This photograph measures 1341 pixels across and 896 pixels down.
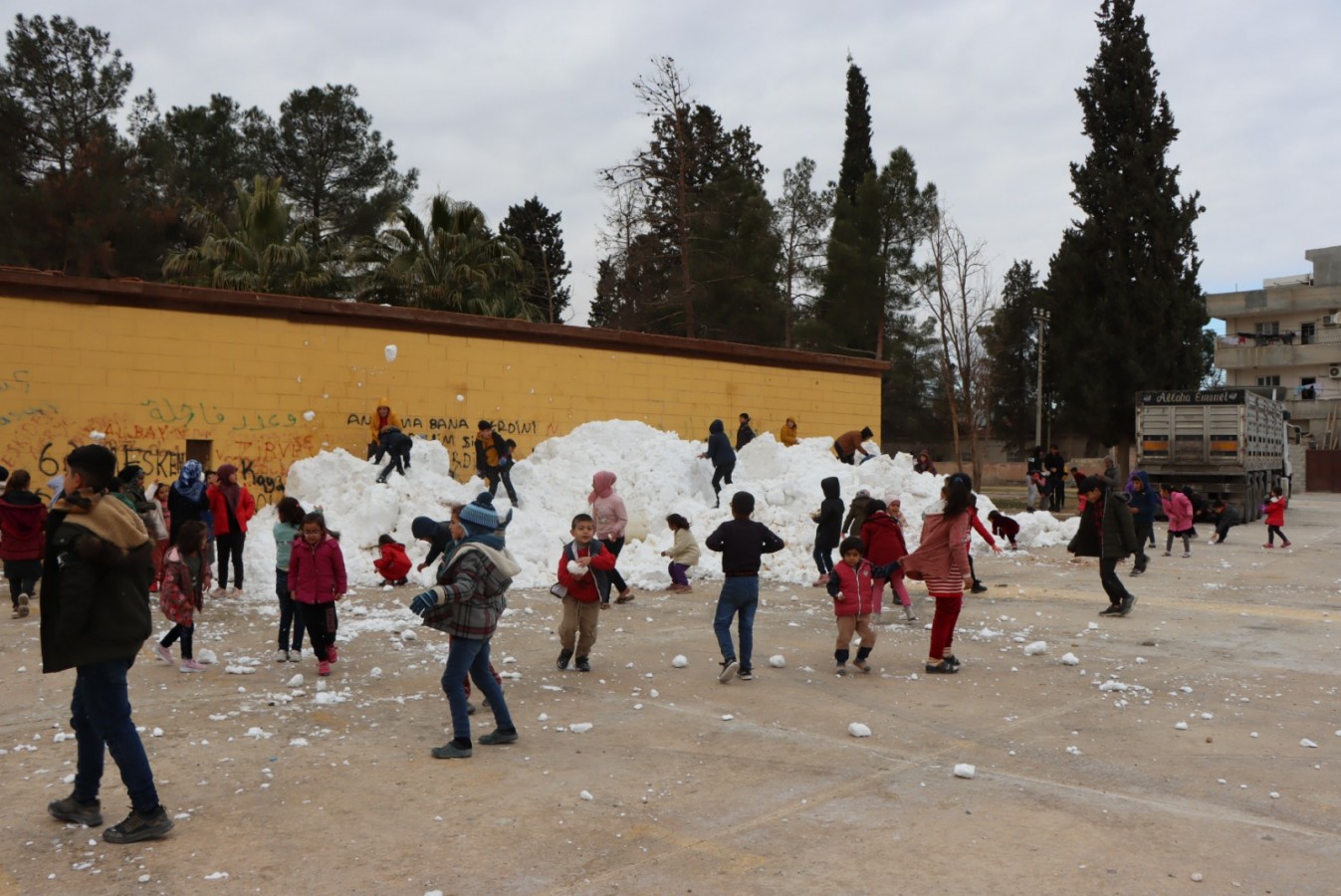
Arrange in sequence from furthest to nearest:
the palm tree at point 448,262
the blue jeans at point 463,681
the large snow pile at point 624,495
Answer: the palm tree at point 448,262
the large snow pile at point 624,495
the blue jeans at point 463,681

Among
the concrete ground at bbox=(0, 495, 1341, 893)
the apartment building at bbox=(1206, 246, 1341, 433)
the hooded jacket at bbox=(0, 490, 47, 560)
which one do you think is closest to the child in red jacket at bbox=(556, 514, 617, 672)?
the concrete ground at bbox=(0, 495, 1341, 893)

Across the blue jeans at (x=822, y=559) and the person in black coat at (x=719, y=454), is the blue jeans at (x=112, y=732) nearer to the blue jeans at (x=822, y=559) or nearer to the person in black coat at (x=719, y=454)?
the blue jeans at (x=822, y=559)

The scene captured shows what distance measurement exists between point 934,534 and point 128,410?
12227 millimetres

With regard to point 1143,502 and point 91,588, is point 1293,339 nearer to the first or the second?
point 1143,502

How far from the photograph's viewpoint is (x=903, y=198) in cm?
4438

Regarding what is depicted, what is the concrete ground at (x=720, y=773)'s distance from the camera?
4.48m

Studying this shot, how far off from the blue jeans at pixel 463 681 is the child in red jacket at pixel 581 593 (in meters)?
1.85

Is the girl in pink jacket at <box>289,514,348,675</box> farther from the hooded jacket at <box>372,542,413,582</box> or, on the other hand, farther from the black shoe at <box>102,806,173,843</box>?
the black shoe at <box>102,806,173,843</box>

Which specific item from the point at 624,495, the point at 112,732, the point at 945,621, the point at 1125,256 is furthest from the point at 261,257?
the point at 1125,256

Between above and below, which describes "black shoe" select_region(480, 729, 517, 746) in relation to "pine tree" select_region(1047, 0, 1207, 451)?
below

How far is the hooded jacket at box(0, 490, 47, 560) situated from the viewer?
1073 centimetres

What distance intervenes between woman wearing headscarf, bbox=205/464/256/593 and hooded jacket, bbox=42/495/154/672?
7.35 meters

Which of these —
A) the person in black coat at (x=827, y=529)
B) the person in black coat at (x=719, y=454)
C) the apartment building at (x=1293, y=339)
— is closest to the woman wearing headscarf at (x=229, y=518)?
the person in black coat at (x=827, y=529)

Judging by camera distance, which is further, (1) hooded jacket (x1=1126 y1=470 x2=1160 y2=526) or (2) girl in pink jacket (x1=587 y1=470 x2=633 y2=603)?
(1) hooded jacket (x1=1126 y1=470 x2=1160 y2=526)
